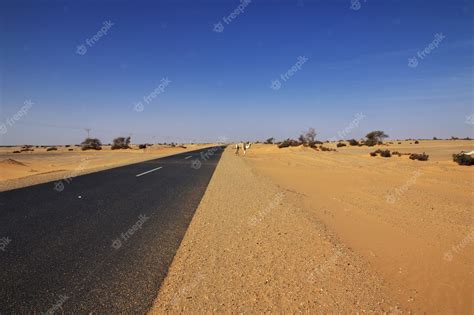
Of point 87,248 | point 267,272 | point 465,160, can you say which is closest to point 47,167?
point 87,248

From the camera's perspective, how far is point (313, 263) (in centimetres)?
500

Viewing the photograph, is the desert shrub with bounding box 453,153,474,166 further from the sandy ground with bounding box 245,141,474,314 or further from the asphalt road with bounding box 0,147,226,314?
the asphalt road with bounding box 0,147,226,314

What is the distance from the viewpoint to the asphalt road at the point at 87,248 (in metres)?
3.72

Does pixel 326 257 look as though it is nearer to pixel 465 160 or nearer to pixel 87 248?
pixel 87 248

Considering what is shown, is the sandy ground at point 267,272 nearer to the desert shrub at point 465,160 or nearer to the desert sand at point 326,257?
the desert sand at point 326,257

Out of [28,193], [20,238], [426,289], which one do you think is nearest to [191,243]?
[20,238]

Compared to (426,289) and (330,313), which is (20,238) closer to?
(330,313)

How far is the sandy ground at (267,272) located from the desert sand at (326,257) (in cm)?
1

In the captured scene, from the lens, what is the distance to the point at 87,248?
540 cm

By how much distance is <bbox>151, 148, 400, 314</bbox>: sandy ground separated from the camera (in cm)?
377

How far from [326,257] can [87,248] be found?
370 centimetres

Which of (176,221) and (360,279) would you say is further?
(176,221)

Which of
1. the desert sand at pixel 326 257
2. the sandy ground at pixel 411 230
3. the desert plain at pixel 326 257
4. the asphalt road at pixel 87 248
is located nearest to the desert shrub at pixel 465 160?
the sandy ground at pixel 411 230

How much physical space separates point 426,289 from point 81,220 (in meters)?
6.38
